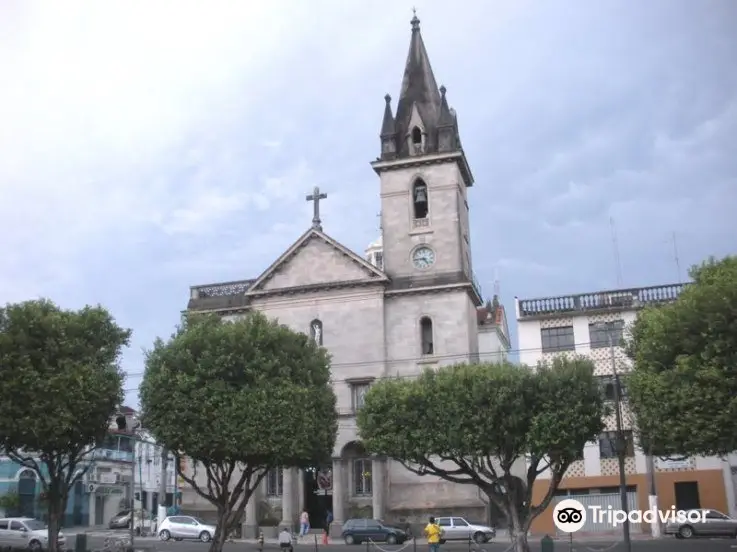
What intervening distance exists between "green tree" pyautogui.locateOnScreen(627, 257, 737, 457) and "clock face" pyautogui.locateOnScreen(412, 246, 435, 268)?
20.9m

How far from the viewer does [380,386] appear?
3222cm

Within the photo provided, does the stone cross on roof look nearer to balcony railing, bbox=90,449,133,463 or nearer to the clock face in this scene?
the clock face

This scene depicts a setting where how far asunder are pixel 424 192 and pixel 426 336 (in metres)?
9.04

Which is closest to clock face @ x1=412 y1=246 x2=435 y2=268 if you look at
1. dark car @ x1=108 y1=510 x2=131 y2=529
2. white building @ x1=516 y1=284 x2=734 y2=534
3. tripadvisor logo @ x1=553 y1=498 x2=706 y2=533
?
white building @ x1=516 y1=284 x2=734 y2=534

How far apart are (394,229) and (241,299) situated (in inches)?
419

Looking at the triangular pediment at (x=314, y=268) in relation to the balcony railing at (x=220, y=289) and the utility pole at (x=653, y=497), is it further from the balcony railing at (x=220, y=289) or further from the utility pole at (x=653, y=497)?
the utility pole at (x=653, y=497)

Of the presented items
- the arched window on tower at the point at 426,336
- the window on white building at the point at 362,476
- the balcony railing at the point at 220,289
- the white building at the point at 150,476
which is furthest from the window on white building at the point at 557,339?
the white building at the point at 150,476

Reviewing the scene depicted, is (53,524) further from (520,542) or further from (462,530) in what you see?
(462,530)

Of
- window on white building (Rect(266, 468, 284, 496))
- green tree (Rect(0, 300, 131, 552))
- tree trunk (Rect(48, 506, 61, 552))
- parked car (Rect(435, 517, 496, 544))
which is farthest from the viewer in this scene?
window on white building (Rect(266, 468, 284, 496))

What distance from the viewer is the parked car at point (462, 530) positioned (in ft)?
133

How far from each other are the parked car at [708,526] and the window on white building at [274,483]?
2187 centimetres

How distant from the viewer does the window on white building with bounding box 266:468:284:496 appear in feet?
160

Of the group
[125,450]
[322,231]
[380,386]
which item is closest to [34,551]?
[380,386]

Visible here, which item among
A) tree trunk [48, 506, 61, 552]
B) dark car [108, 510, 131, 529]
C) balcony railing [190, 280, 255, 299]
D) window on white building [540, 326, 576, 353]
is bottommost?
dark car [108, 510, 131, 529]
